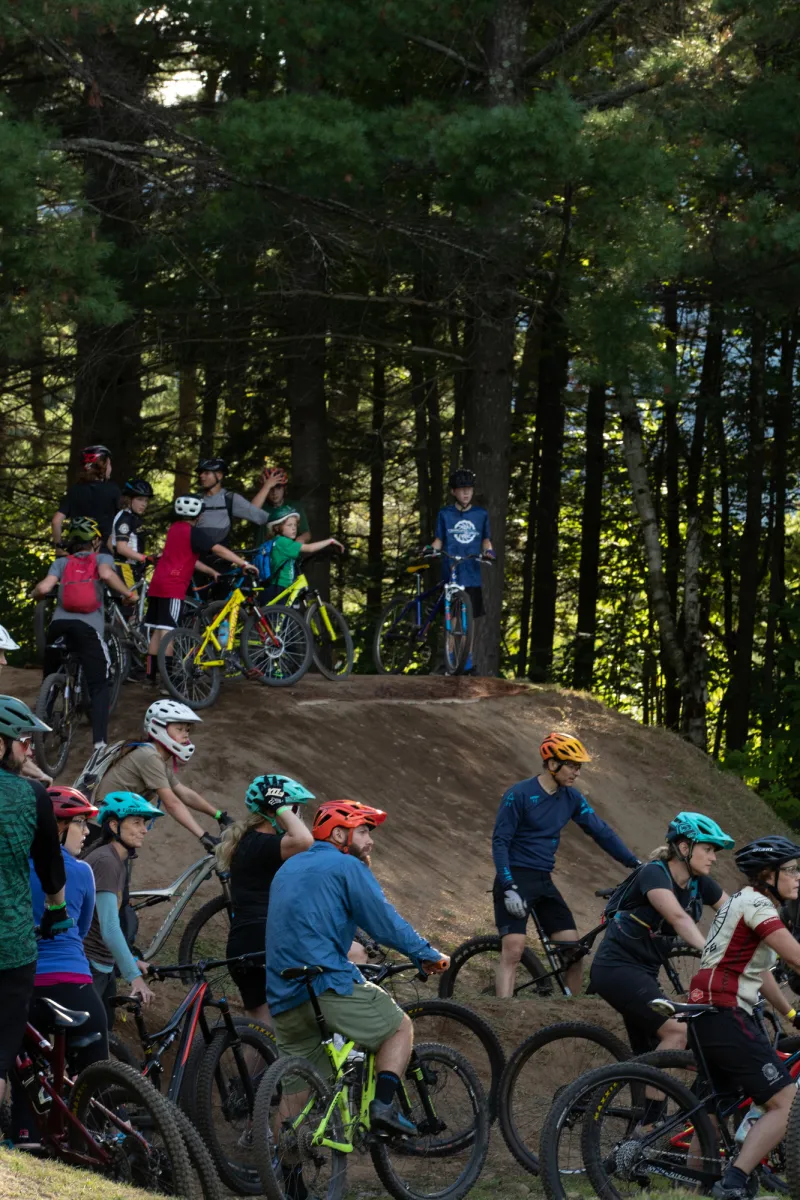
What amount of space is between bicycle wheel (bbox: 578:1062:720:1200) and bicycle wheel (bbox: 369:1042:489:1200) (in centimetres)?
81

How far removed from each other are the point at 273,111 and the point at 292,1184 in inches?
434

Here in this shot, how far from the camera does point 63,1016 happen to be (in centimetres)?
677

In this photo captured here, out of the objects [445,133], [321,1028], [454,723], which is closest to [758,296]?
[445,133]

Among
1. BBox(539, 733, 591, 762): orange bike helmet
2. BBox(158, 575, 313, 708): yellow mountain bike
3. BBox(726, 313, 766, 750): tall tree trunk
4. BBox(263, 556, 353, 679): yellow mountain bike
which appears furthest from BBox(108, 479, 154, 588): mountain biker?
BBox(726, 313, 766, 750): tall tree trunk

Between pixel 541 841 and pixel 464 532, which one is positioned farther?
pixel 464 532

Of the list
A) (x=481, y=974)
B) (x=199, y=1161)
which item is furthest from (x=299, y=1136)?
(x=481, y=974)

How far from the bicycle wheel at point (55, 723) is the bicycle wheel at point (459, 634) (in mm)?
5184

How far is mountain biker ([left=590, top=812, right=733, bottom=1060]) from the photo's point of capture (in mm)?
8062

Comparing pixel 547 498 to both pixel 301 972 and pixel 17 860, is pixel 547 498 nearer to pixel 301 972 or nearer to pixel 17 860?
pixel 301 972

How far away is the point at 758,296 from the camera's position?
62.5 feet

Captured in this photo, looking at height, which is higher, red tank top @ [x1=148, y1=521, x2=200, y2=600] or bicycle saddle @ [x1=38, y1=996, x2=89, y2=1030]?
red tank top @ [x1=148, y1=521, x2=200, y2=600]

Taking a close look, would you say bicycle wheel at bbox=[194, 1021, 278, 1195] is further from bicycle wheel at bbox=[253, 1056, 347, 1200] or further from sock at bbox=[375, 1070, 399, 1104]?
sock at bbox=[375, 1070, 399, 1104]

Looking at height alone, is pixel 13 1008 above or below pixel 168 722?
below

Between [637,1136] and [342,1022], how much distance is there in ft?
4.61
